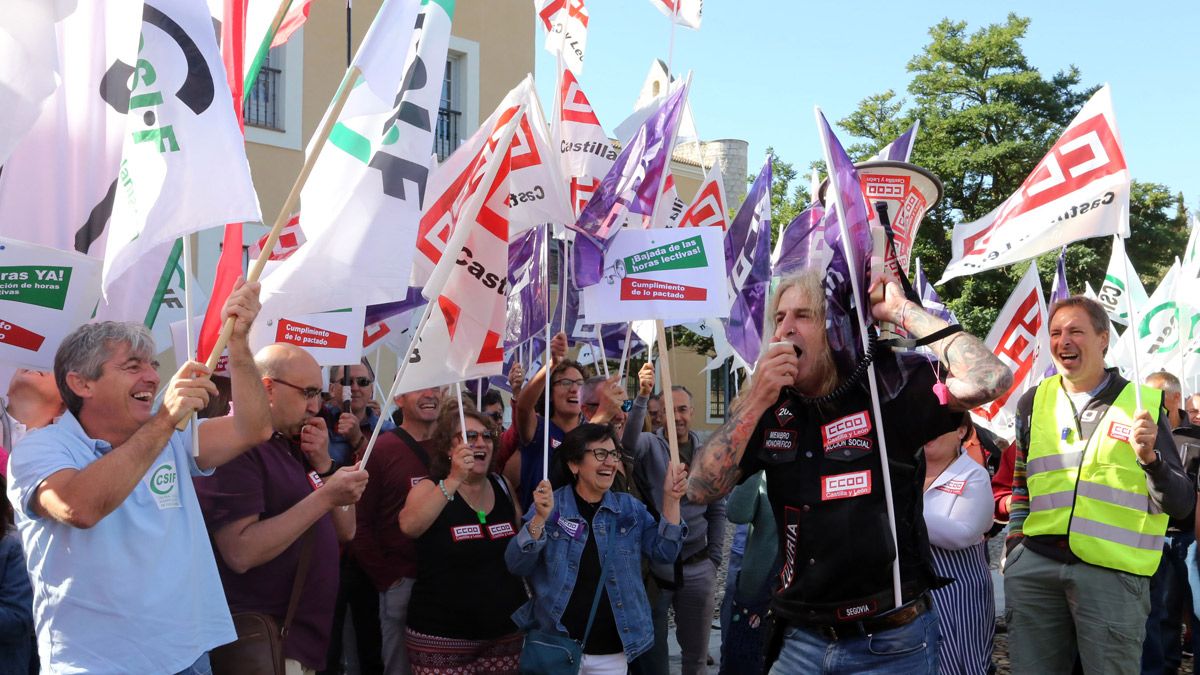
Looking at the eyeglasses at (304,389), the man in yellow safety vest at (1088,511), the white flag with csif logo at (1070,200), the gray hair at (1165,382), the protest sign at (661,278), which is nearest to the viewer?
the eyeglasses at (304,389)

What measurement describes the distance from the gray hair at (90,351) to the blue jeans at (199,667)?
82cm

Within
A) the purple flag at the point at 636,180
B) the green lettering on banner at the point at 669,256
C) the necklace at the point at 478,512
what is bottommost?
the necklace at the point at 478,512

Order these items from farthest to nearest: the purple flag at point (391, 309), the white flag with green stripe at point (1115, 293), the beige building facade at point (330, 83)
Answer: the beige building facade at point (330, 83)
the white flag with green stripe at point (1115, 293)
the purple flag at point (391, 309)

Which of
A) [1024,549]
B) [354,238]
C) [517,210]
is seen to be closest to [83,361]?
[354,238]

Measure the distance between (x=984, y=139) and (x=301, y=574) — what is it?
92.1ft

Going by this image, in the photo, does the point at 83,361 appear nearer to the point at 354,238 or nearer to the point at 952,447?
the point at 354,238

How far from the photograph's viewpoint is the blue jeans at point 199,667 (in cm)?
331

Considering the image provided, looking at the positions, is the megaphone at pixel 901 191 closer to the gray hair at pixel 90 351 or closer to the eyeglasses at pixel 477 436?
the eyeglasses at pixel 477 436

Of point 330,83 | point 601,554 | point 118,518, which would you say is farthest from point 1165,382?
point 330,83

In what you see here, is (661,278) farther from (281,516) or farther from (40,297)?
(40,297)

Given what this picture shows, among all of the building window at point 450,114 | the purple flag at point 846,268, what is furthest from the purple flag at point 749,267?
the building window at point 450,114

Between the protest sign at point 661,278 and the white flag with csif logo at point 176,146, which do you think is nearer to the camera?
the white flag with csif logo at point 176,146

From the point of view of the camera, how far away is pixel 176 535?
11.0 feet

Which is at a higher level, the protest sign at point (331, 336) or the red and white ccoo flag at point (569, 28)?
the red and white ccoo flag at point (569, 28)
